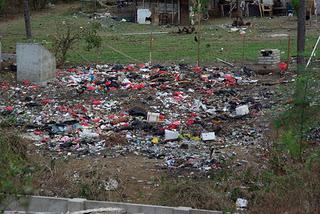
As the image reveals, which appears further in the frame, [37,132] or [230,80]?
[230,80]

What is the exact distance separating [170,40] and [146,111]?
1123cm

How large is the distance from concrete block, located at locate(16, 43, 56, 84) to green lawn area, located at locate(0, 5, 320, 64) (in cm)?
281

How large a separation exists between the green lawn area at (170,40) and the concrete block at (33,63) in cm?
281

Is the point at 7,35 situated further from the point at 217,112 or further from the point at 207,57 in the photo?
the point at 217,112

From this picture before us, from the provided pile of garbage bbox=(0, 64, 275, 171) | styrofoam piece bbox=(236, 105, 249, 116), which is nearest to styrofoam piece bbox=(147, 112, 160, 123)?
pile of garbage bbox=(0, 64, 275, 171)

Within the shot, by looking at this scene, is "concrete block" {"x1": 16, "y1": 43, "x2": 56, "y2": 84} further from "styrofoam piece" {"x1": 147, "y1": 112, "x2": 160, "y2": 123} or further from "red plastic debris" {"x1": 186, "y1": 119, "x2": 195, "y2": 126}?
"red plastic debris" {"x1": 186, "y1": 119, "x2": 195, "y2": 126}

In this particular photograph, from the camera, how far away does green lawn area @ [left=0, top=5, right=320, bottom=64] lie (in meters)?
17.2

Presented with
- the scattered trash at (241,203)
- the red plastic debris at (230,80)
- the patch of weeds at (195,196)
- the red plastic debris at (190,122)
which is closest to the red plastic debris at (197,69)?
the red plastic debris at (230,80)

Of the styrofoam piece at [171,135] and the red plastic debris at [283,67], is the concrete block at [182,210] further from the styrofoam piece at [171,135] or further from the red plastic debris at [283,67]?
the red plastic debris at [283,67]

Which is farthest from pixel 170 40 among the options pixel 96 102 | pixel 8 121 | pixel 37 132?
pixel 37 132

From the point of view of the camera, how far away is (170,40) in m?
21.6

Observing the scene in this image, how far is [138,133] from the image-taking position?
9609 millimetres

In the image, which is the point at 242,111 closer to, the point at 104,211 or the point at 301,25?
the point at 301,25

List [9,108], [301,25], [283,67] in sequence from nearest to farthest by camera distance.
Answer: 1. [9,108]
2. [301,25]
3. [283,67]
